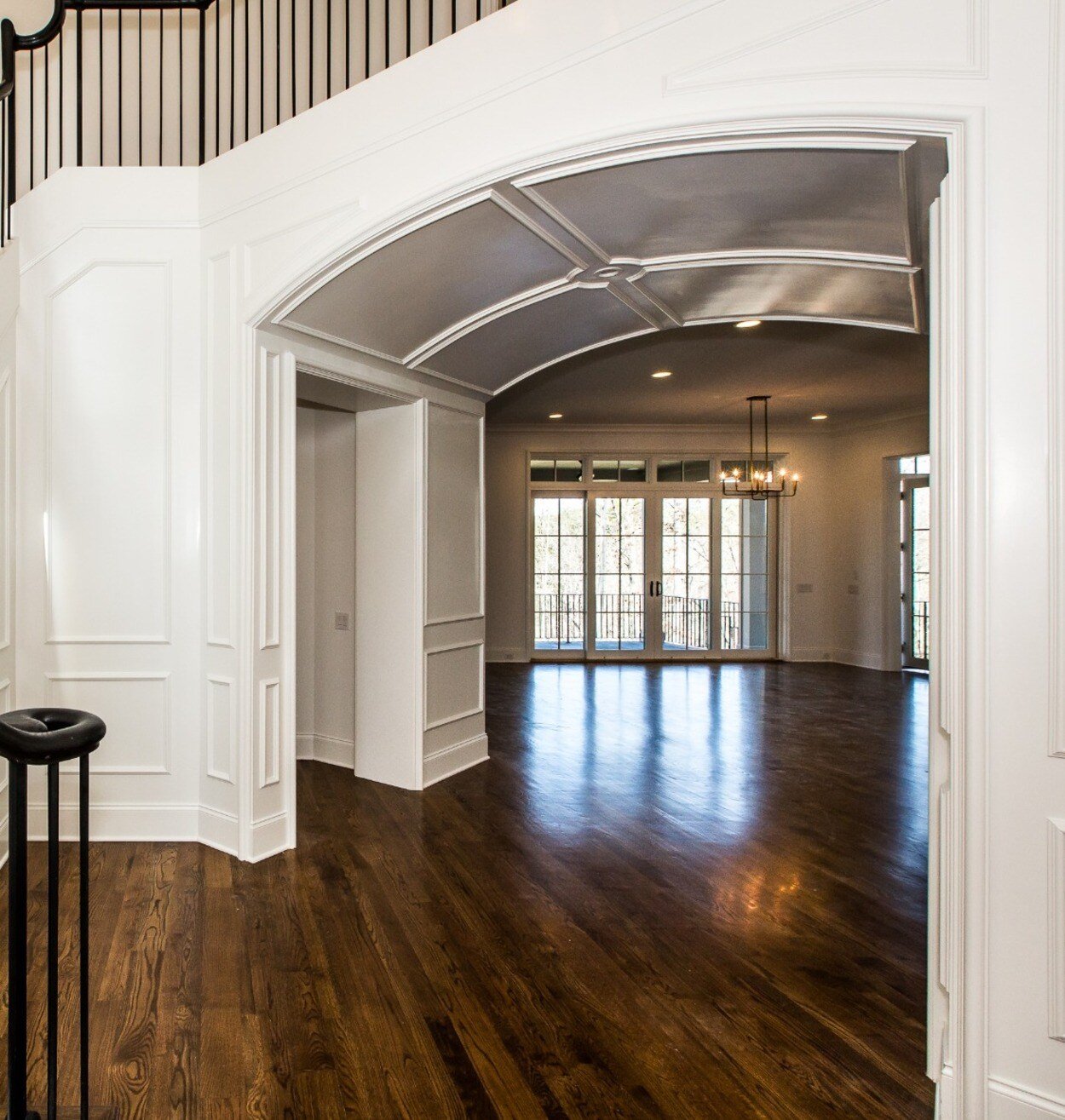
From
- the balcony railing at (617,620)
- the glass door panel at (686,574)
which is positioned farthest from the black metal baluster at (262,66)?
the glass door panel at (686,574)

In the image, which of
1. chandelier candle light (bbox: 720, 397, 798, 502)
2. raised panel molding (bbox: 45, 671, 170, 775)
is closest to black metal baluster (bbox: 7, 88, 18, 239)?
raised panel molding (bbox: 45, 671, 170, 775)

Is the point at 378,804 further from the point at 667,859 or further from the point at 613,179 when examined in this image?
the point at 613,179

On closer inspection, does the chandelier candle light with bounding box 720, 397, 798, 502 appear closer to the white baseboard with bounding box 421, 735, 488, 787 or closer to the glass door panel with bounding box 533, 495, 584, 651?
the glass door panel with bounding box 533, 495, 584, 651

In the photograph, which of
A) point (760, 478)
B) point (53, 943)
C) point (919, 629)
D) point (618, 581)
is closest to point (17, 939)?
point (53, 943)

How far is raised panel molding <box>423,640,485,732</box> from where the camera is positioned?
5.14 meters

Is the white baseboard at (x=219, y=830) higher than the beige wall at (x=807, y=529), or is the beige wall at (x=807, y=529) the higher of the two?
the beige wall at (x=807, y=529)

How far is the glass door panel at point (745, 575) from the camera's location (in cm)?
1109

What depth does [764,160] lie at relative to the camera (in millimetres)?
2643

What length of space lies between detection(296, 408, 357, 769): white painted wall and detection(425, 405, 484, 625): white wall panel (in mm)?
659

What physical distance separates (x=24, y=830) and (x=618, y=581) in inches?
382

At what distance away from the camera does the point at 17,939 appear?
1.50 m

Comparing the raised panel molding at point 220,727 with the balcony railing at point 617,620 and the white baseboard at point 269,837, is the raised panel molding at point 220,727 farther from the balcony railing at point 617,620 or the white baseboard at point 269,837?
the balcony railing at point 617,620

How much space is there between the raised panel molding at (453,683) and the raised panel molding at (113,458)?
68.7 inches

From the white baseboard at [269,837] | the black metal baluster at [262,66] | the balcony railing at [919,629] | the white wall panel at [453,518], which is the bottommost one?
the white baseboard at [269,837]
